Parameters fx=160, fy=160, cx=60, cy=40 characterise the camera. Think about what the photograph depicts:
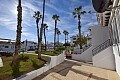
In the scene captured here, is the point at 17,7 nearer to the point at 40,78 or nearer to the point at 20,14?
the point at 20,14

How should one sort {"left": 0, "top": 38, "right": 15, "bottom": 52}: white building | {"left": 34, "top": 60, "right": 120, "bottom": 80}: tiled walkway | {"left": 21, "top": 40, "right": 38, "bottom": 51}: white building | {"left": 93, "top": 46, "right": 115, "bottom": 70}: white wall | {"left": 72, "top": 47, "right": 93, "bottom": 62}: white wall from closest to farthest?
{"left": 34, "top": 60, "right": 120, "bottom": 80}: tiled walkway < {"left": 93, "top": 46, "right": 115, "bottom": 70}: white wall < {"left": 72, "top": 47, "right": 93, "bottom": 62}: white wall < {"left": 0, "top": 38, "right": 15, "bottom": 52}: white building < {"left": 21, "top": 40, "right": 38, "bottom": 51}: white building

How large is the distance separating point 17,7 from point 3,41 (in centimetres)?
3587

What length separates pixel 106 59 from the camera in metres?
17.0

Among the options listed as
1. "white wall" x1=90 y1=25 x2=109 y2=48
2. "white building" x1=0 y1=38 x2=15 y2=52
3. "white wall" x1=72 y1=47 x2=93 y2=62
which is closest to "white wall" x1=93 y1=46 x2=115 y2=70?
"white wall" x1=90 y1=25 x2=109 y2=48

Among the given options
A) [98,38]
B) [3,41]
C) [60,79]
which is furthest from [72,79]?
[3,41]

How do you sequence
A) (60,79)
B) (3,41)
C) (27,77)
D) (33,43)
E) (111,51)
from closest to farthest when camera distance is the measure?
1. (27,77)
2. (60,79)
3. (111,51)
4. (3,41)
5. (33,43)

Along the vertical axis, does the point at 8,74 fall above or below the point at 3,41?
below

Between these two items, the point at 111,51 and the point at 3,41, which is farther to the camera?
the point at 3,41

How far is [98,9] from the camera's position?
291 centimetres

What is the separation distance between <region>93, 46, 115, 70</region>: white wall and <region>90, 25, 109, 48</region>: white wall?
564cm

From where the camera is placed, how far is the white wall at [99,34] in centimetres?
2268

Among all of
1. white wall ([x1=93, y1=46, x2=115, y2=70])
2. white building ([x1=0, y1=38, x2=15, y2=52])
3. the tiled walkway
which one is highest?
white building ([x1=0, y1=38, x2=15, y2=52])

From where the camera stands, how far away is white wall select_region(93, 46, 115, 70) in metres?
16.5

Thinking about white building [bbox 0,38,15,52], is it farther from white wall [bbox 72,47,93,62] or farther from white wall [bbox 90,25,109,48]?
white wall [bbox 90,25,109,48]
